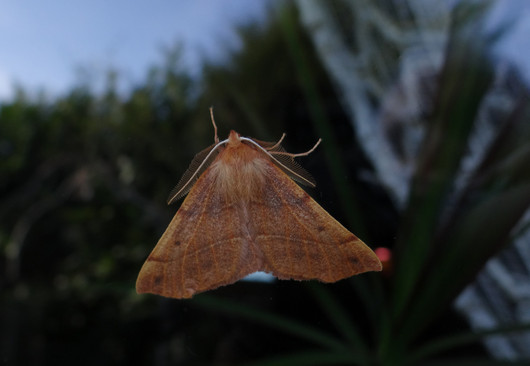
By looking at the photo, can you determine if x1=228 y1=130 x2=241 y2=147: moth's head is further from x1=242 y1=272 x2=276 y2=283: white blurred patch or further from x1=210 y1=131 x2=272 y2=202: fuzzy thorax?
x1=242 y1=272 x2=276 y2=283: white blurred patch

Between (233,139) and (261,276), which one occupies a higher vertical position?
(233,139)

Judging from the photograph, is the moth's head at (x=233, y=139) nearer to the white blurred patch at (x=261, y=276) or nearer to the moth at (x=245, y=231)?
the moth at (x=245, y=231)

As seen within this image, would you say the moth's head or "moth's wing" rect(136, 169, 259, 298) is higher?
the moth's head

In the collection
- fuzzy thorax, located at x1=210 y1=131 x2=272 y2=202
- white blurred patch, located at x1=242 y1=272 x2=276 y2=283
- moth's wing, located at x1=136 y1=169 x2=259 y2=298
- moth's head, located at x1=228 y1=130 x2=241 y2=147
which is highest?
moth's head, located at x1=228 y1=130 x2=241 y2=147

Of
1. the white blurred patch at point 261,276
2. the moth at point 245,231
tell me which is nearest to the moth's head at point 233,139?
the moth at point 245,231

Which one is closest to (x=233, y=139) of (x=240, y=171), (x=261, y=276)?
(x=240, y=171)

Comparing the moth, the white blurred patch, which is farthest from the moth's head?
the white blurred patch

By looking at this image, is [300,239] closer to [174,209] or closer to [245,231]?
[245,231]
